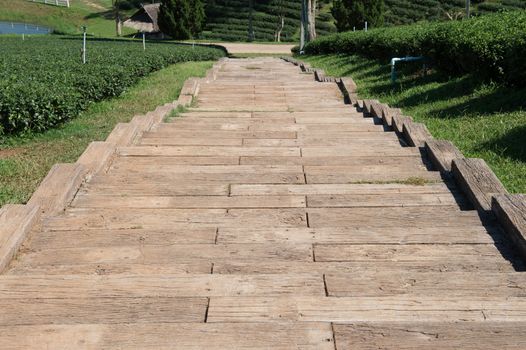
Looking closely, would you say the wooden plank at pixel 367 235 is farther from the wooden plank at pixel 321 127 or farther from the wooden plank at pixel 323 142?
the wooden plank at pixel 321 127

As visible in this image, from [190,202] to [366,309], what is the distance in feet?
6.81

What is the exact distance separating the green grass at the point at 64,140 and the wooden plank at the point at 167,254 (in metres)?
2.20

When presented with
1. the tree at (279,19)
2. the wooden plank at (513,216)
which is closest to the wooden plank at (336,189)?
the wooden plank at (513,216)

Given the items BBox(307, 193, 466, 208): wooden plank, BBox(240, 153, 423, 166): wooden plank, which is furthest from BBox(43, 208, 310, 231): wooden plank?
BBox(240, 153, 423, 166): wooden plank

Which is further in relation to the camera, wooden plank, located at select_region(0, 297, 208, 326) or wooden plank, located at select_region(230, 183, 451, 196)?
wooden plank, located at select_region(230, 183, 451, 196)

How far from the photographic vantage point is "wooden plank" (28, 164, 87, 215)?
4.02 m

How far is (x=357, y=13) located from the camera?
1858 inches

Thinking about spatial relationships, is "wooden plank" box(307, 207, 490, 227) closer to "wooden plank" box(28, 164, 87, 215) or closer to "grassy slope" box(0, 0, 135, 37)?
"wooden plank" box(28, 164, 87, 215)

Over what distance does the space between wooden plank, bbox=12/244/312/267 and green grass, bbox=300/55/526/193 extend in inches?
103

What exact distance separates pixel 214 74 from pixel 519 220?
12300mm

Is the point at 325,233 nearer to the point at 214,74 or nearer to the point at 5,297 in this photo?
the point at 5,297

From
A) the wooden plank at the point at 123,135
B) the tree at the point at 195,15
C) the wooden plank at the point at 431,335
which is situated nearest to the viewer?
the wooden plank at the point at 431,335

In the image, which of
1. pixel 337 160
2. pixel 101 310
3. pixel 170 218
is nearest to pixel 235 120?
pixel 337 160

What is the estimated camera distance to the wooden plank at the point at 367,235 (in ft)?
11.5
